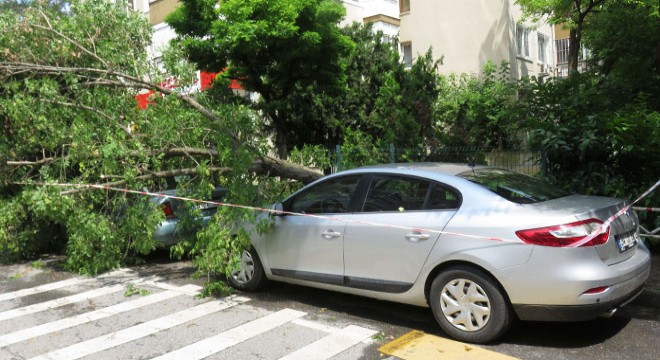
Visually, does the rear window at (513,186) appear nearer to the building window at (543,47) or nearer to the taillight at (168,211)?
the taillight at (168,211)

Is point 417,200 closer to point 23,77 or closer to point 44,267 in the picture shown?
point 23,77

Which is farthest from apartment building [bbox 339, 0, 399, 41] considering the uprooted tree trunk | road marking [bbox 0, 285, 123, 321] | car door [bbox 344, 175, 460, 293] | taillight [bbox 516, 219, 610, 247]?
taillight [bbox 516, 219, 610, 247]

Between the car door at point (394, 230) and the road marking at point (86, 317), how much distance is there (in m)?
2.59

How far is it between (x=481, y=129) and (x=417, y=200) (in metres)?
7.78

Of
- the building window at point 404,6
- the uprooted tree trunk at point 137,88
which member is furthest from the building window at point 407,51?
the uprooted tree trunk at point 137,88

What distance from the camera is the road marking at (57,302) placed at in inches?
248

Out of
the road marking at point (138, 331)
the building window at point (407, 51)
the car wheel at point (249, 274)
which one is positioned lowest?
the road marking at point (138, 331)

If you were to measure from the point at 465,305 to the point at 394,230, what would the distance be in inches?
35.2

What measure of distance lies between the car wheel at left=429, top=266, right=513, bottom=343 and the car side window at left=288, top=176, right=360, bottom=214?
1305mm

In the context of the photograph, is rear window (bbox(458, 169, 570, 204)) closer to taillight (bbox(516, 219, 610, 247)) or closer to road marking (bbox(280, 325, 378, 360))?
taillight (bbox(516, 219, 610, 247))

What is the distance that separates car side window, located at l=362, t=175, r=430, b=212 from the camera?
16.7 feet

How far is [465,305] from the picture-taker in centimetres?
458

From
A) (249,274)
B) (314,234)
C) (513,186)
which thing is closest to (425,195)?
(513,186)

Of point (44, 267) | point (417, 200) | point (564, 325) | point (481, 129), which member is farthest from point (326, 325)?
point (481, 129)
